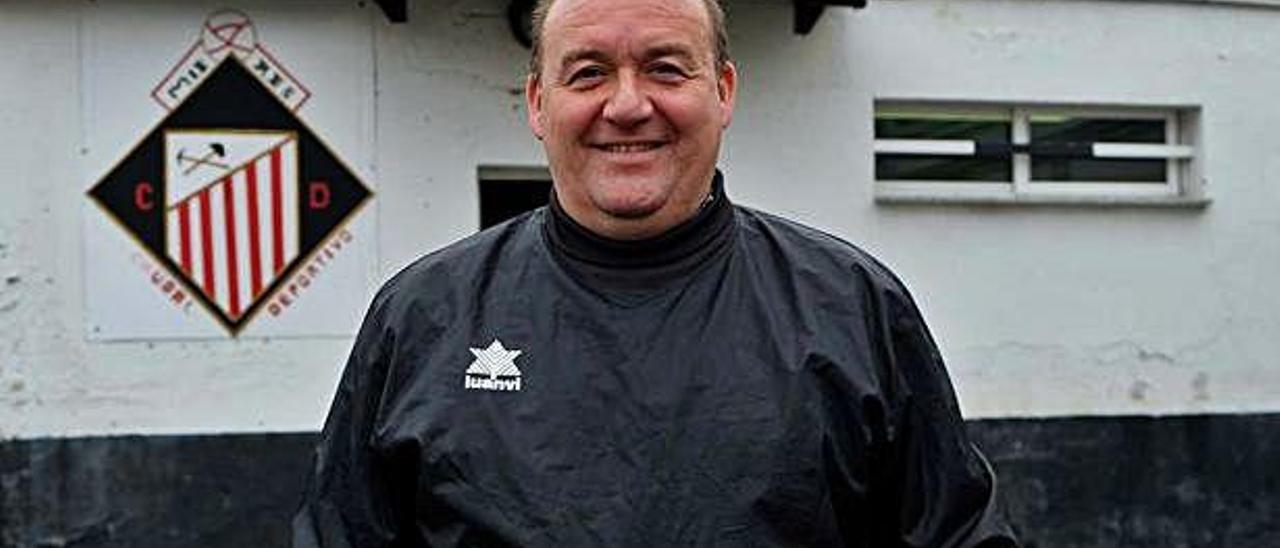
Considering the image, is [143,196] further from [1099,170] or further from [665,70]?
[665,70]

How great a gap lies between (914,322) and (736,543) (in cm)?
41

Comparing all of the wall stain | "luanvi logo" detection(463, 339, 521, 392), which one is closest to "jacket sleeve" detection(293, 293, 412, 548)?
"luanvi logo" detection(463, 339, 521, 392)

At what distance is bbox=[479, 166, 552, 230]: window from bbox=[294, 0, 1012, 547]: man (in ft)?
16.5

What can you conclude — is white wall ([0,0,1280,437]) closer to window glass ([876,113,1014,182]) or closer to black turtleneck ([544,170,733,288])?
window glass ([876,113,1014,182])

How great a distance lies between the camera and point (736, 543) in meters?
2.00

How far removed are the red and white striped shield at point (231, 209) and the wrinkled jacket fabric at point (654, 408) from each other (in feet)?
15.8

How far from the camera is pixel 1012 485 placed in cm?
758

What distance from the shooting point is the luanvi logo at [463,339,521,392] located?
2.09 metres

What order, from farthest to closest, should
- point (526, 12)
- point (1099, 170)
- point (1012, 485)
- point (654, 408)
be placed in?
point (1099, 170) → point (1012, 485) → point (526, 12) → point (654, 408)

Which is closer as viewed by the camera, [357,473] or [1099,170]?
[357,473]

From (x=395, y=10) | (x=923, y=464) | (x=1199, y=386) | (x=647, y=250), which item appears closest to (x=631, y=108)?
(x=647, y=250)

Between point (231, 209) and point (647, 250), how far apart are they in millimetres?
5044

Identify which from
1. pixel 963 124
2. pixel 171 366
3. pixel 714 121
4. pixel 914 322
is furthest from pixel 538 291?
pixel 963 124

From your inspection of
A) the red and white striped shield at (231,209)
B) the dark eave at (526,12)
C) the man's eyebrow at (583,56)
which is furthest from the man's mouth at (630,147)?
the red and white striped shield at (231,209)
